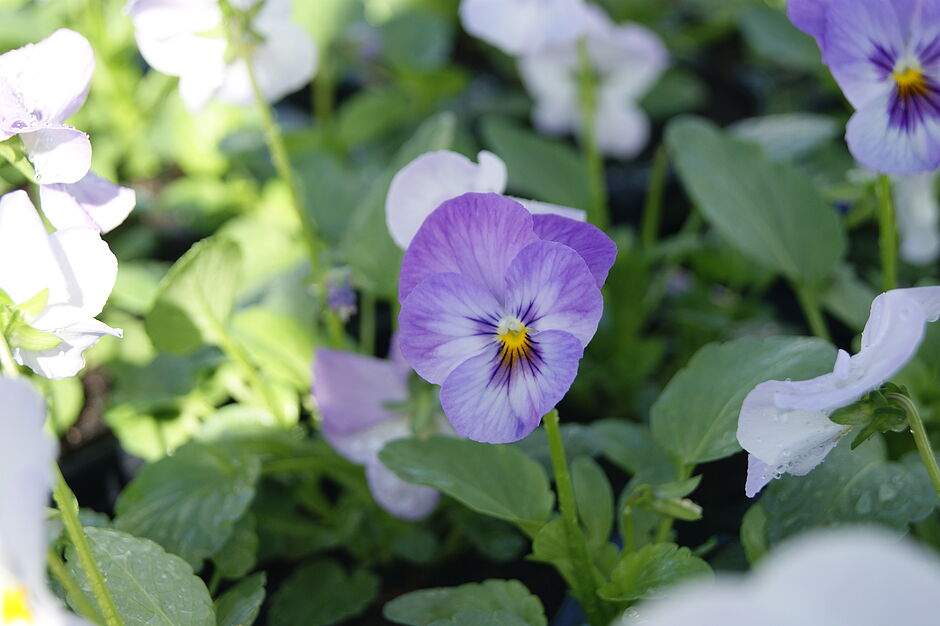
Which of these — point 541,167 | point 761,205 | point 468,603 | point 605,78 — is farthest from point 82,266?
point 605,78

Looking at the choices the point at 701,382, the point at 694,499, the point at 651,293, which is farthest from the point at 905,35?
the point at 651,293

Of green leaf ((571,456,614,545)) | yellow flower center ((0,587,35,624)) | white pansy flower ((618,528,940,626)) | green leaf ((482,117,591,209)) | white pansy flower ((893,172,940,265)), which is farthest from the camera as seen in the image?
green leaf ((482,117,591,209))

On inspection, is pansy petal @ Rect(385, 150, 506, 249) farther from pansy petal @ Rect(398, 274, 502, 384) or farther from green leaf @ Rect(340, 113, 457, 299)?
green leaf @ Rect(340, 113, 457, 299)

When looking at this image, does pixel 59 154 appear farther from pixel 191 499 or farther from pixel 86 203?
pixel 191 499

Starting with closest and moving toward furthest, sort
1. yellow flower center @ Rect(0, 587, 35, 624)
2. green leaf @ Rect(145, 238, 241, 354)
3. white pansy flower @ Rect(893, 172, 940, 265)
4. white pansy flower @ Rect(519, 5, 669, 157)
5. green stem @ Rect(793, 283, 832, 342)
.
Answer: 1. yellow flower center @ Rect(0, 587, 35, 624)
2. green leaf @ Rect(145, 238, 241, 354)
3. green stem @ Rect(793, 283, 832, 342)
4. white pansy flower @ Rect(893, 172, 940, 265)
5. white pansy flower @ Rect(519, 5, 669, 157)

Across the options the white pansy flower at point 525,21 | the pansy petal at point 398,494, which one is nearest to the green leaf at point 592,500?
the pansy petal at point 398,494

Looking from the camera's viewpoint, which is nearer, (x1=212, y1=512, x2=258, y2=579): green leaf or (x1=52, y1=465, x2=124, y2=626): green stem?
(x1=52, y1=465, x2=124, y2=626): green stem

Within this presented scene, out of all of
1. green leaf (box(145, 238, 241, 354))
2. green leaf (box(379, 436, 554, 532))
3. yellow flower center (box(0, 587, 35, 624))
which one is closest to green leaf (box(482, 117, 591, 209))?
green leaf (box(145, 238, 241, 354))
